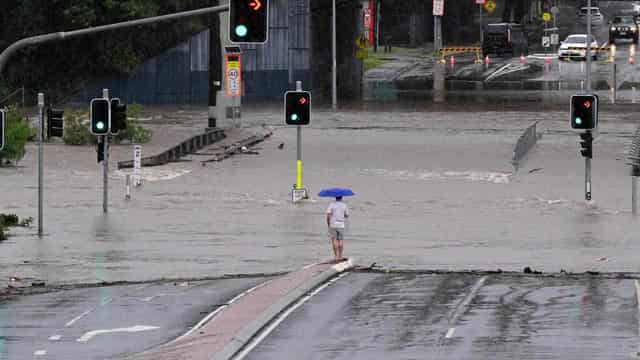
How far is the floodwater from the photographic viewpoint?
37312 millimetres

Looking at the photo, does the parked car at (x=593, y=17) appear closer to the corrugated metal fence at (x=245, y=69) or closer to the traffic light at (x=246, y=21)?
the corrugated metal fence at (x=245, y=69)

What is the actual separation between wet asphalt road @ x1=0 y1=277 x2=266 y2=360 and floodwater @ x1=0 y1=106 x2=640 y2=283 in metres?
2.88

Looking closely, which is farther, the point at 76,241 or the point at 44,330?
the point at 76,241

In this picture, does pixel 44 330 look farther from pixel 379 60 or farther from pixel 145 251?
pixel 379 60

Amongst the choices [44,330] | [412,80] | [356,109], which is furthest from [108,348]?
[412,80]

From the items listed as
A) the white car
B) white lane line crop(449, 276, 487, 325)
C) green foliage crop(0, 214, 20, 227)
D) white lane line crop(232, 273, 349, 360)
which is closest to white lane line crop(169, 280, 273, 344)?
white lane line crop(232, 273, 349, 360)

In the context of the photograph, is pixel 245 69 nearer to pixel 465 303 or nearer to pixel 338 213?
pixel 338 213

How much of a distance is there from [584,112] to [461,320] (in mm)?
26750

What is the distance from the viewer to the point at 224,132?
72.2m

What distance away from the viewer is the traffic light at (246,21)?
100.0ft

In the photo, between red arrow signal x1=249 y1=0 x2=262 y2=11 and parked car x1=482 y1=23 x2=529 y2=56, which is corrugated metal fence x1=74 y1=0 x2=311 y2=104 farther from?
red arrow signal x1=249 y1=0 x2=262 y2=11

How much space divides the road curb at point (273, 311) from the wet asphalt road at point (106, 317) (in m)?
1.20

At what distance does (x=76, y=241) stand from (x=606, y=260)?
12.8 meters

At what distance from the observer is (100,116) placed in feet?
158
